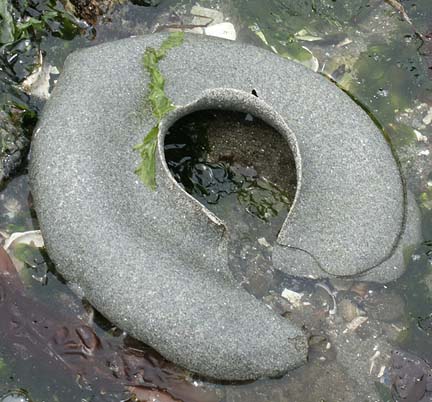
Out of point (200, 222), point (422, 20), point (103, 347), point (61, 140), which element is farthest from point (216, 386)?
point (422, 20)

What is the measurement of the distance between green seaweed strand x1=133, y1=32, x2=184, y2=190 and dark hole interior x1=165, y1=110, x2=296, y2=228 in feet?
0.72

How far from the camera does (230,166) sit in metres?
3.53

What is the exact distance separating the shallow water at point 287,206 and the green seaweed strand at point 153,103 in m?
0.44

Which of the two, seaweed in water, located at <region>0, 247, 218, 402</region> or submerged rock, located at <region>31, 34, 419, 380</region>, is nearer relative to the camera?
submerged rock, located at <region>31, 34, 419, 380</region>

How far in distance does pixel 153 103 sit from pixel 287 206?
0.86 metres

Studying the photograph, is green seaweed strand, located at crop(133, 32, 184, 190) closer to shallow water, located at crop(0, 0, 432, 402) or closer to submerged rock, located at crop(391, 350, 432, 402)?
shallow water, located at crop(0, 0, 432, 402)

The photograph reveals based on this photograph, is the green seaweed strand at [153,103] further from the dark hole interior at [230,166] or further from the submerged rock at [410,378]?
the submerged rock at [410,378]

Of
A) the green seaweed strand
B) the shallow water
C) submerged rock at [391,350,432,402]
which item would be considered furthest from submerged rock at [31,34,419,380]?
submerged rock at [391,350,432,402]

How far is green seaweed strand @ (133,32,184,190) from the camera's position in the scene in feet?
10.3

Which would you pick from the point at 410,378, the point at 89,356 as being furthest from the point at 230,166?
the point at 410,378

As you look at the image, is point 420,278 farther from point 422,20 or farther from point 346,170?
point 422,20

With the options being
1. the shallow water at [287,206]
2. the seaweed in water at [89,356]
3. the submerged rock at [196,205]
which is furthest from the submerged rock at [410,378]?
the seaweed in water at [89,356]

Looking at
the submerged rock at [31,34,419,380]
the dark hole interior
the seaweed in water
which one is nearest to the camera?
the submerged rock at [31,34,419,380]

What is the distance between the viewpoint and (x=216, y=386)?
3.10 metres
